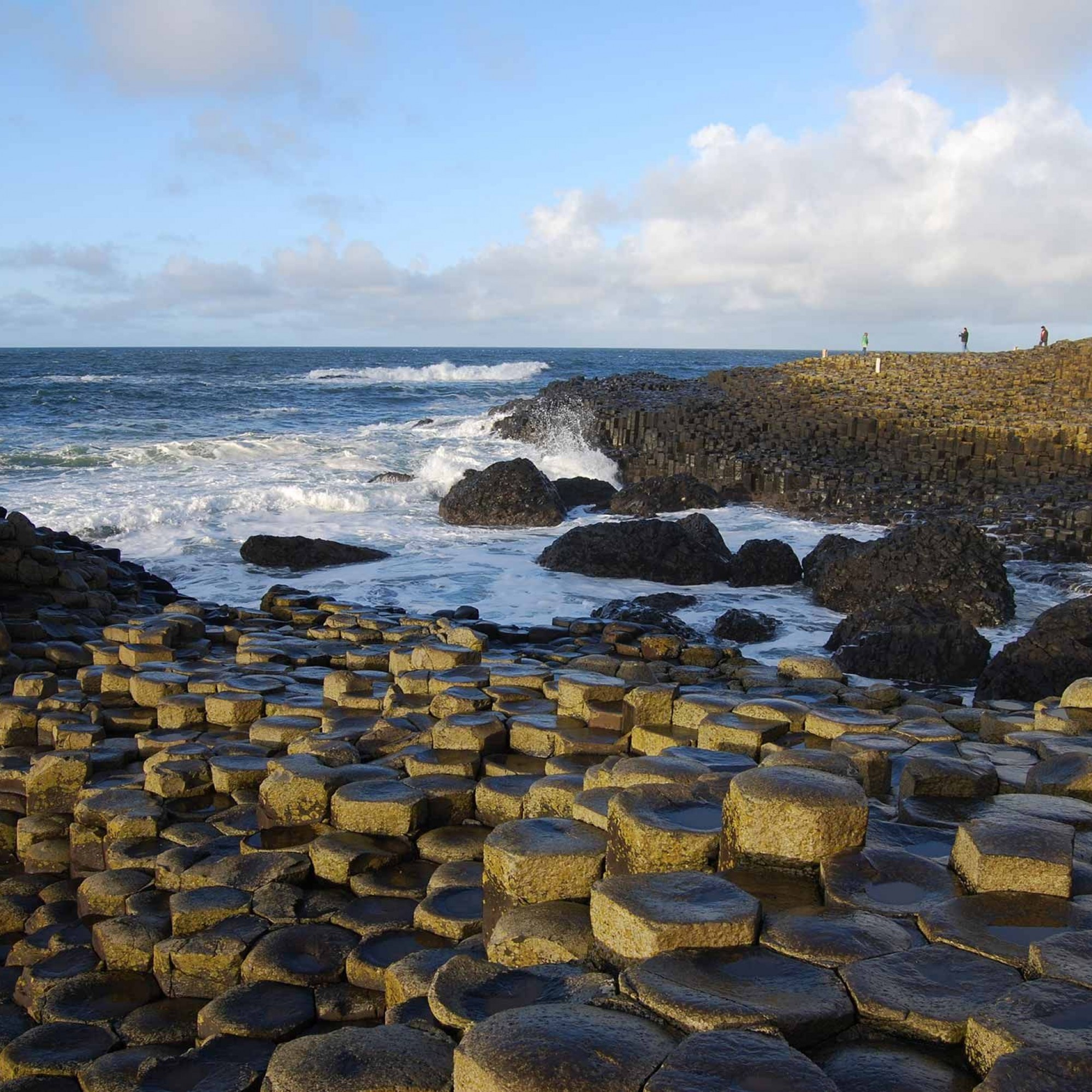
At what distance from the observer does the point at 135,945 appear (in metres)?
3.68

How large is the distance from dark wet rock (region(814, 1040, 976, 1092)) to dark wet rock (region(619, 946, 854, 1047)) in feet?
0.23

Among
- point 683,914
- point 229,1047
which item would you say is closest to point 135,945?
point 229,1047

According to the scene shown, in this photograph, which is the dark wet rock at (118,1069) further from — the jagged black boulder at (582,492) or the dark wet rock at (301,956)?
the jagged black boulder at (582,492)

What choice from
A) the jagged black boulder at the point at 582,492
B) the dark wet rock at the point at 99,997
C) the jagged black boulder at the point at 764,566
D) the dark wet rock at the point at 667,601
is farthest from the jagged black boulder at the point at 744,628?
the jagged black boulder at the point at 582,492

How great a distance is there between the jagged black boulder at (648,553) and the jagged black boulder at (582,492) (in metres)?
5.67

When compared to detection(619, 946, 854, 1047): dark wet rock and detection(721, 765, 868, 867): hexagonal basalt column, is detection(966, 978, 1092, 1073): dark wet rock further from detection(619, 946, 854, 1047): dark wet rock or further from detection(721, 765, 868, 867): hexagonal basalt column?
detection(721, 765, 868, 867): hexagonal basalt column

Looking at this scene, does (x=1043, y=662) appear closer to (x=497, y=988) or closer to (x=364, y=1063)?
(x=497, y=988)

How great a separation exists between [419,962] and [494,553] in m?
10.7

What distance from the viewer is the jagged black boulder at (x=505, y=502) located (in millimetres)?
16062

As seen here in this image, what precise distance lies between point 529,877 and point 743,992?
916mm

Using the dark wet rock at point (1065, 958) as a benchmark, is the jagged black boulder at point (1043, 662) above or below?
below

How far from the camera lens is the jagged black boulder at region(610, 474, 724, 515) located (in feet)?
55.5

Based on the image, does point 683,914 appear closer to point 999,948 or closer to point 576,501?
point 999,948

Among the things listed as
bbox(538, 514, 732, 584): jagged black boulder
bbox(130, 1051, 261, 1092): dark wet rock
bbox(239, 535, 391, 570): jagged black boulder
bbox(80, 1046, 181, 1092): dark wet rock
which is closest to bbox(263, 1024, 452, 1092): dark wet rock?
bbox(130, 1051, 261, 1092): dark wet rock
